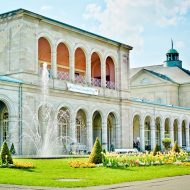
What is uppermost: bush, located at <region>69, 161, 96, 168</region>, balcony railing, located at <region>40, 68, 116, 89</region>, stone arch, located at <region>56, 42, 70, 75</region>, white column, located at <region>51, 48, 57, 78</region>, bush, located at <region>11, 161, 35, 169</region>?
stone arch, located at <region>56, 42, 70, 75</region>

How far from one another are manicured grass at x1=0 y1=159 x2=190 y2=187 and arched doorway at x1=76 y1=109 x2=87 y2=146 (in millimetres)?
15513

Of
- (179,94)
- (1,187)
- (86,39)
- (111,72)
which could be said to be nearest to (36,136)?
(86,39)

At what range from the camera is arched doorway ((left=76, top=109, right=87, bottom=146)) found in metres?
38.4

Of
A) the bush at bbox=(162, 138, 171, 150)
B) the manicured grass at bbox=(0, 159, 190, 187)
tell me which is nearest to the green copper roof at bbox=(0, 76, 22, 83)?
the manicured grass at bbox=(0, 159, 190, 187)

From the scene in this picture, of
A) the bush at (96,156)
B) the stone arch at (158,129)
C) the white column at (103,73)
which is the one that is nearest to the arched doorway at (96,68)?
the white column at (103,73)

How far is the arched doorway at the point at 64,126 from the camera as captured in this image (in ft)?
117

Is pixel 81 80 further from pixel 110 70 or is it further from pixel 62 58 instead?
pixel 110 70

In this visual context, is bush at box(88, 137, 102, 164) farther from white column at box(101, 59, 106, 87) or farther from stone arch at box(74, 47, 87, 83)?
stone arch at box(74, 47, 87, 83)

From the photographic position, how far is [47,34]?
114ft

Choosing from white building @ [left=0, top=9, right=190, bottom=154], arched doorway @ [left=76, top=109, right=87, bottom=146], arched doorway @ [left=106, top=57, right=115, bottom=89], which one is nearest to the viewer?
white building @ [left=0, top=9, right=190, bottom=154]

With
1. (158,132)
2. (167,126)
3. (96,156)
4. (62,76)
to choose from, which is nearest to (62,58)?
(62,76)

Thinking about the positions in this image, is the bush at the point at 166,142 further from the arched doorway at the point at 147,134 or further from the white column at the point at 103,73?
the arched doorway at the point at 147,134

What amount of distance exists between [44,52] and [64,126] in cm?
673

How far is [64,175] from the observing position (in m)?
17.4
